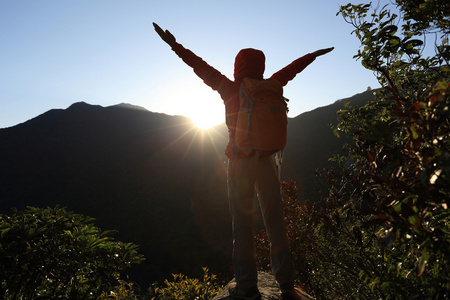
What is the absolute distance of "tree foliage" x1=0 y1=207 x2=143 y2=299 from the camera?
2.36 m

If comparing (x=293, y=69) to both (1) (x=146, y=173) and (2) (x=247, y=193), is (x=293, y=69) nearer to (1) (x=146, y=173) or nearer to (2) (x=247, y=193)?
(2) (x=247, y=193)

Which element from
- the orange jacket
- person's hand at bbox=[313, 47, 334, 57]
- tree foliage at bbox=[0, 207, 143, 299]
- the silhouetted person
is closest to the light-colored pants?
the silhouetted person

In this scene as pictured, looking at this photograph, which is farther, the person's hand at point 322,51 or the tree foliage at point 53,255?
the person's hand at point 322,51

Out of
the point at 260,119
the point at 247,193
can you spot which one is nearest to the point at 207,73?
the point at 260,119

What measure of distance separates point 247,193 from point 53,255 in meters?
1.77

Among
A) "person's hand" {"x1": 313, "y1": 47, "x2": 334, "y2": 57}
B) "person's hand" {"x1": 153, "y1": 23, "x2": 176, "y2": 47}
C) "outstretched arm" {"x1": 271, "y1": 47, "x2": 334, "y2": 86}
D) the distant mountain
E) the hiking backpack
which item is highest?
"person's hand" {"x1": 153, "y1": 23, "x2": 176, "y2": 47}

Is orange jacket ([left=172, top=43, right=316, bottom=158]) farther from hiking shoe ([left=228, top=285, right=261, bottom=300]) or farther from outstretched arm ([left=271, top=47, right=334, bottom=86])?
hiking shoe ([left=228, top=285, right=261, bottom=300])

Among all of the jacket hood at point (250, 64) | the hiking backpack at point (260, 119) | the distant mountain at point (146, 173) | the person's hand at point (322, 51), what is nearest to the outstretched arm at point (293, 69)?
the person's hand at point (322, 51)

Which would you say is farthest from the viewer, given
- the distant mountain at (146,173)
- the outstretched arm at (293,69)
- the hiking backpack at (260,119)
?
the distant mountain at (146,173)

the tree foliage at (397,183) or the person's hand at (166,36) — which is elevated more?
the person's hand at (166,36)

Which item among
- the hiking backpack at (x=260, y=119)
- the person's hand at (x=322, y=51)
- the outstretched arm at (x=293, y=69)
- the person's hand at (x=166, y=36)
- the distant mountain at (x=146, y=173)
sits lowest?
the distant mountain at (x=146, y=173)

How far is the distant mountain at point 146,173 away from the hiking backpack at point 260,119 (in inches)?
511

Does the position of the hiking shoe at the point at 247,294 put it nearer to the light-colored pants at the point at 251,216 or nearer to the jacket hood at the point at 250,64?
the light-colored pants at the point at 251,216

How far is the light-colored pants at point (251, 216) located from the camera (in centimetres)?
236
